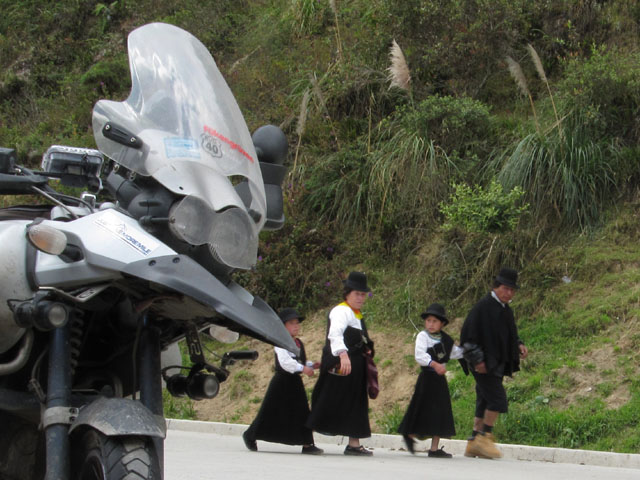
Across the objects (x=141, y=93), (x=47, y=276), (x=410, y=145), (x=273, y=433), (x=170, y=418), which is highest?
(x=141, y=93)

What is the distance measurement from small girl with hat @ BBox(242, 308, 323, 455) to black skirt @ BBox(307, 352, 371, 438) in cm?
19

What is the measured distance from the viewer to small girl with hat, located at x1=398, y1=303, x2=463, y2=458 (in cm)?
1112

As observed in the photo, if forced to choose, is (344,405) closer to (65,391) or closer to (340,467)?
(340,467)

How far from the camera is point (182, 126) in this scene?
438 centimetres

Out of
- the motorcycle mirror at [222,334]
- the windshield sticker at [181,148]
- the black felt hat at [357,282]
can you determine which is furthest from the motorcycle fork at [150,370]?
the black felt hat at [357,282]

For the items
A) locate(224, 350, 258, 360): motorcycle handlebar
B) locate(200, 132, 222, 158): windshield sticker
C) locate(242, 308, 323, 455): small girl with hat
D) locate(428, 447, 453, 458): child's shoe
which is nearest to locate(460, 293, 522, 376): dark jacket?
locate(428, 447, 453, 458): child's shoe

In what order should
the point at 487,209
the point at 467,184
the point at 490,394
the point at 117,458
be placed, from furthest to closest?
1. the point at 467,184
2. the point at 487,209
3. the point at 490,394
4. the point at 117,458

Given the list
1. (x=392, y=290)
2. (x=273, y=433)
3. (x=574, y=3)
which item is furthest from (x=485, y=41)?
(x=273, y=433)

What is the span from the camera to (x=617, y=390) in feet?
39.1

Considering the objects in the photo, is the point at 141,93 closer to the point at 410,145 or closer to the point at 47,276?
the point at 47,276

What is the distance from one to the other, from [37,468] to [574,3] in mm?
16004

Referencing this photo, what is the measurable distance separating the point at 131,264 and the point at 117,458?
730 mm

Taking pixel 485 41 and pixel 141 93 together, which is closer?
pixel 141 93

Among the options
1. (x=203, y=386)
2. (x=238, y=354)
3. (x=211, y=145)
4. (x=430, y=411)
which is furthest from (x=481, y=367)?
(x=211, y=145)
